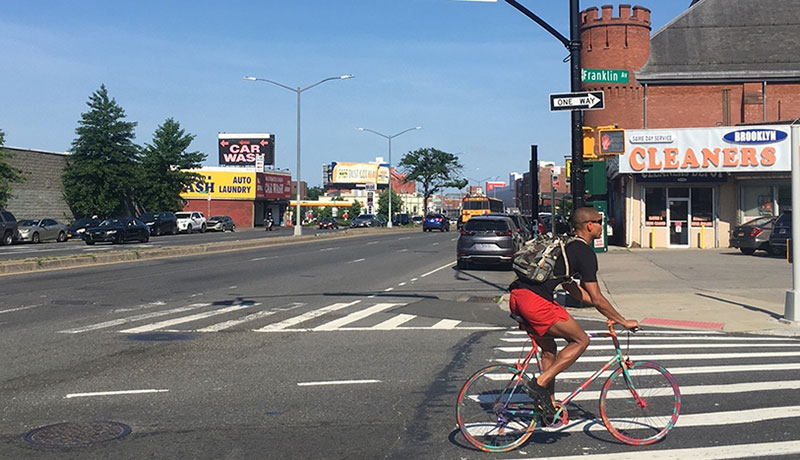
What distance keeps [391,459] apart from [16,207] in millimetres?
55446

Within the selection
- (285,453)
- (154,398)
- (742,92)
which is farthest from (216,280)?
(742,92)

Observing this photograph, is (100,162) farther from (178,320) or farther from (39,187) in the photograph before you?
(178,320)

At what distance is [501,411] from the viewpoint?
610 cm

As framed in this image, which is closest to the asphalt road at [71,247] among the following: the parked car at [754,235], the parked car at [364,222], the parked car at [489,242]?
the parked car at [489,242]

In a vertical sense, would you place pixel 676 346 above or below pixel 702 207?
below

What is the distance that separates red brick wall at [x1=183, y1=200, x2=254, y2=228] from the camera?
8719cm

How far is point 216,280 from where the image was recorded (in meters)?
21.6

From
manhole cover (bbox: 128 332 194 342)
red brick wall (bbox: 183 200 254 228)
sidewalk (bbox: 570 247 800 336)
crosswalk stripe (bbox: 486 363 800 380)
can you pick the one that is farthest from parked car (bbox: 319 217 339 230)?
crosswalk stripe (bbox: 486 363 800 380)

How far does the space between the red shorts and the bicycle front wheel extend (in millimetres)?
674

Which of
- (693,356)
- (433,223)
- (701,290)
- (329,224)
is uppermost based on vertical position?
(433,223)

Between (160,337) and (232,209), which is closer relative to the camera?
(160,337)

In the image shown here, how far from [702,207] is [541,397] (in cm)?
3322

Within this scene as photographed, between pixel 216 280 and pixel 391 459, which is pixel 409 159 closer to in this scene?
pixel 216 280

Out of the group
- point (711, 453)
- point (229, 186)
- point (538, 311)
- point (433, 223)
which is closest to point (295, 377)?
point (538, 311)
